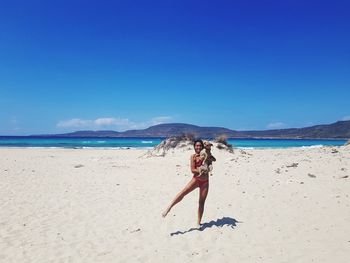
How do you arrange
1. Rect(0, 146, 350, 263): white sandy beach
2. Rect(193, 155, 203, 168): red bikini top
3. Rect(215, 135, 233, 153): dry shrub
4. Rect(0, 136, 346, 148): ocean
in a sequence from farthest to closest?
1. Rect(0, 136, 346, 148): ocean
2. Rect(215, 135, 233, 153): dry shrub
3. Rect(193, 155, 203, 168): red bikini top
4. Rect(0, 146, 350, 263): white sandy beach

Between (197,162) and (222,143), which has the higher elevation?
(222,143)

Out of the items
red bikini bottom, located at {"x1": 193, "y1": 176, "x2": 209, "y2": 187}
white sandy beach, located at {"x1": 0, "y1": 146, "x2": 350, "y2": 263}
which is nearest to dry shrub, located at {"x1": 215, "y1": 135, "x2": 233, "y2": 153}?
white sandy beach, located at {"x1": 0, "y1": 146, "x2": 350, "y2": 263}

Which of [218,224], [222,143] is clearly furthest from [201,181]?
[222,143]

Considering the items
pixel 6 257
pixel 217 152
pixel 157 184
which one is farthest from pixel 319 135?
pixel 6 257

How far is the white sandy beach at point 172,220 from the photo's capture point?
5.96m

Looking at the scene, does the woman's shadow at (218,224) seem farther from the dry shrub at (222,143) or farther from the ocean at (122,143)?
the ocean at (122,143)

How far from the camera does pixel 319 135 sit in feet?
410

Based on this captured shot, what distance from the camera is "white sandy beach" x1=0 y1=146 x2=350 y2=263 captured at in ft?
19.6

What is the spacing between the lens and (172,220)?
8086 millimetres

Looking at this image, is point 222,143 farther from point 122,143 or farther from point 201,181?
point 122,143

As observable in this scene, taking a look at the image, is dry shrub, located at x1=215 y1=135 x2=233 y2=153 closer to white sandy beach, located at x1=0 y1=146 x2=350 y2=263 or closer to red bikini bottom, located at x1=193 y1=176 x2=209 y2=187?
white sandy beach, located at x1=0 y1=146 x2=350 y2=263

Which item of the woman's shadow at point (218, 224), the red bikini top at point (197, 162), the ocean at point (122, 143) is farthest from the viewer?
the ocean at point (122, 143)

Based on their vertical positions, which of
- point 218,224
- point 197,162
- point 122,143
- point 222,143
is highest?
point 122,143

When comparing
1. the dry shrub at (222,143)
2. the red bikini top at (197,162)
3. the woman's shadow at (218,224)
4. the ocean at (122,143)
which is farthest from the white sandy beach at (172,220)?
the ocean at (122,143)
